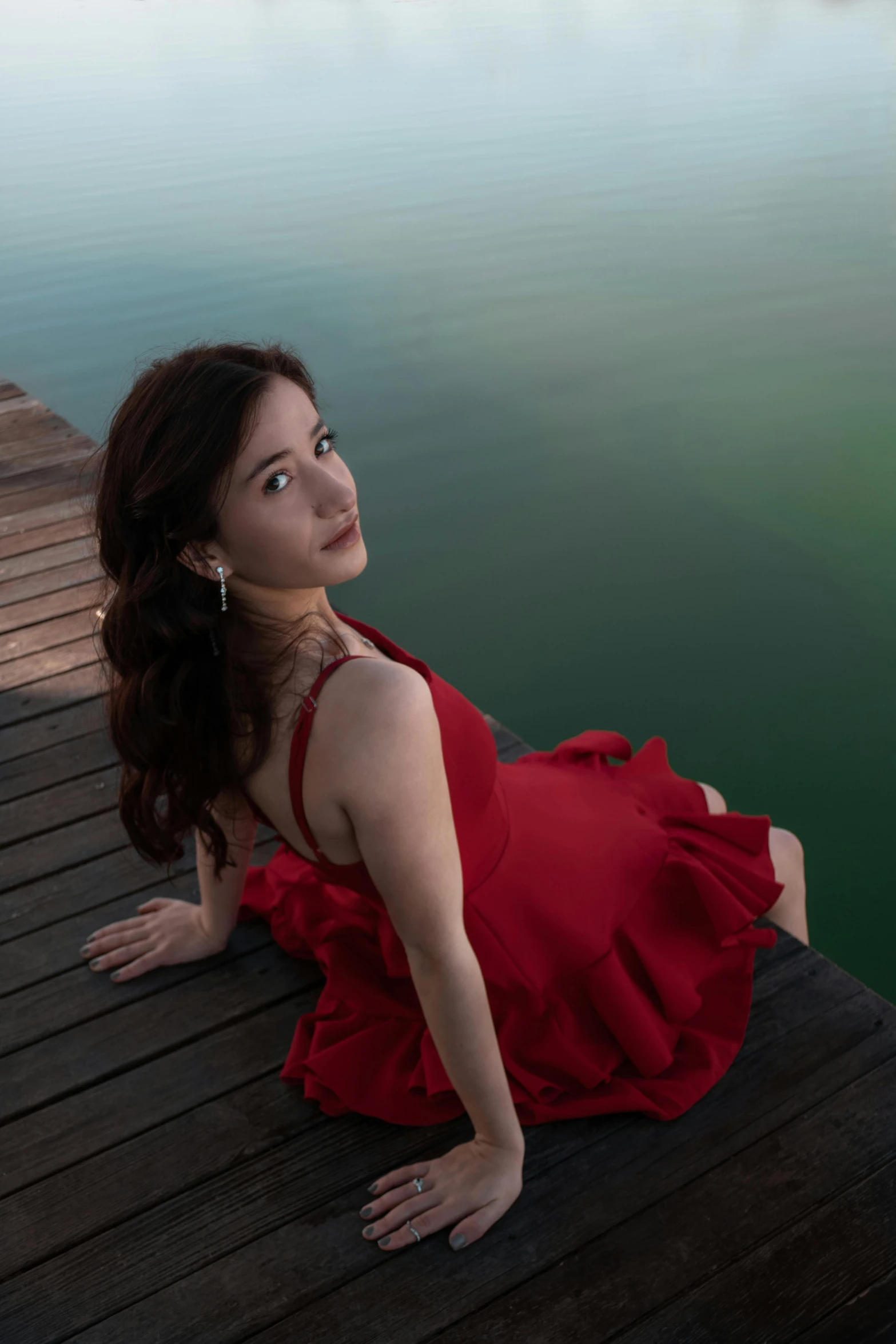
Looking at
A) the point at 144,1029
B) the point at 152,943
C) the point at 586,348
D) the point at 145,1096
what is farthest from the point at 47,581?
the point at 586,348

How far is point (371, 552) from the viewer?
543cm

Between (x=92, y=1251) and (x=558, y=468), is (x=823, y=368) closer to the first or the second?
(x=558, y=468)

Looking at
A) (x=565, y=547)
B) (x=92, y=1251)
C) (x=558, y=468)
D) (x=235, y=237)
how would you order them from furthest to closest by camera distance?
(x=235, y=237), (x=558, y=468), (x=565, y=547), (x=92, y=1251)

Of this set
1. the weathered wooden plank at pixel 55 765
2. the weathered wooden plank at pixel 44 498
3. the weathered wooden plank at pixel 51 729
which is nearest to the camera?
the weathered wooden plank at pixel 55 765

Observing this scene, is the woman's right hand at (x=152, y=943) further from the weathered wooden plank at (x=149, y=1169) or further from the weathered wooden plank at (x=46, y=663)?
the weathered wooden plank at (x=46, y=663)

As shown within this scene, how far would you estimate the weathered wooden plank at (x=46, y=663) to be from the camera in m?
3.04

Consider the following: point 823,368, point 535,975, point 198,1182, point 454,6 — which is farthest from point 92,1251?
point 454,6

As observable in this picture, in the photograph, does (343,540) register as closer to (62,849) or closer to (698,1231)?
(698,1231)

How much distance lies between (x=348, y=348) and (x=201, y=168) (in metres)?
6.17

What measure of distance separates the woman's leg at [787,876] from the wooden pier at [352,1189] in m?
0.08

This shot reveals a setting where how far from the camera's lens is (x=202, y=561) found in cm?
143

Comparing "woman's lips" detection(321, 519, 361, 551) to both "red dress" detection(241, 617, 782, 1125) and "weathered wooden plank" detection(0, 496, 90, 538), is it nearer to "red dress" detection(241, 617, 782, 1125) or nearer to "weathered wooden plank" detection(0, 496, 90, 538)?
"red dress" detection(241, 617, 782, 1125)

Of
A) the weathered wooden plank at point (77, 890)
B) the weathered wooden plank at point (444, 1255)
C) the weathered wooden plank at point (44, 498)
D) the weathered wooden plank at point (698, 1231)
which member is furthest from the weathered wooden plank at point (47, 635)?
the weathered wooden plank at point (698, 1231)

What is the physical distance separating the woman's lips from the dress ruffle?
505mm
